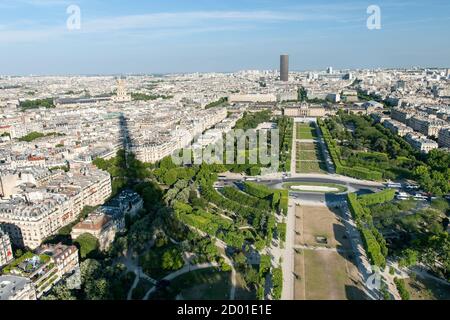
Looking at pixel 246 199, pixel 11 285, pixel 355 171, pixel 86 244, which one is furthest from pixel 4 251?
pixel 355 171

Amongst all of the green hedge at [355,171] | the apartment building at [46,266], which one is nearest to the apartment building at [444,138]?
the green hedge at [355,171]

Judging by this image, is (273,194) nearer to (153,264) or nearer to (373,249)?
(373,249)

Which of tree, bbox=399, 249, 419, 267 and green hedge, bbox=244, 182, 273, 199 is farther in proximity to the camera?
green hedge, bbox=244, 182, 273, 199

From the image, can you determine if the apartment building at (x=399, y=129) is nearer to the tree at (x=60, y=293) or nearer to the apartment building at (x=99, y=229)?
the apartment building at (x=99, y=229)

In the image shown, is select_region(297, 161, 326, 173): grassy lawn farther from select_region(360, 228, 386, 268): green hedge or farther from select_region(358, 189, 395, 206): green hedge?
select_region(360, 228, 386, 268): green hedge

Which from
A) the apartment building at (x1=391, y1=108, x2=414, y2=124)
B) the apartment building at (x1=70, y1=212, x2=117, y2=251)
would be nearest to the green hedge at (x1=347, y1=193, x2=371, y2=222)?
the apartment building at (x1=70, y1=212, x2=117, y2=251)

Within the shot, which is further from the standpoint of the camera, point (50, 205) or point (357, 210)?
point (357, 210)

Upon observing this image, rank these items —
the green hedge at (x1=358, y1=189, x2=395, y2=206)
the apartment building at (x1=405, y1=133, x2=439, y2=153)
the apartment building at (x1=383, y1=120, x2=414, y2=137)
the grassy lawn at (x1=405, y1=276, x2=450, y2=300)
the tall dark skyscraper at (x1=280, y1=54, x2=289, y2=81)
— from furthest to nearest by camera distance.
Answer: the tall dark skyscraper at (x1=280, y1=54, x2=289, y2=81) → the apartment building at (x1=383, y1=120, x2=414, y2=137) → the apartment building at (x1=405, y1=133, x2=439, y2=153) → the green hedge at (x1=358, y1=189, x2=395, y2=206) → the grassy lawn at (x1=405, y1=276, x2=450, y2=300)

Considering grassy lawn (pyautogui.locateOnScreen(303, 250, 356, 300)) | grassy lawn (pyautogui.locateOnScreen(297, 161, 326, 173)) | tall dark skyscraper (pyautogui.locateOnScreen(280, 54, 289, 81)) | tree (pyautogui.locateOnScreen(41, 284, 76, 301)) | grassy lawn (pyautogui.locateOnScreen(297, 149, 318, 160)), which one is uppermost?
tall dark skyscraper (pyautogui.locateOnScreen(280, 54, 289, 81))

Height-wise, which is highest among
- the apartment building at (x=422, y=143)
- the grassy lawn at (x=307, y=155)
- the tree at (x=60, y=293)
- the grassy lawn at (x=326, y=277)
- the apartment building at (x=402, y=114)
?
the apartment building at (x=402, y=114)

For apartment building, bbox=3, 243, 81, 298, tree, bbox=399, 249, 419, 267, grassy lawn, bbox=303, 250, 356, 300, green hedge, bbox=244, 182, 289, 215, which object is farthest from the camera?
green hedge, bbox=244, 182, 289, 215
